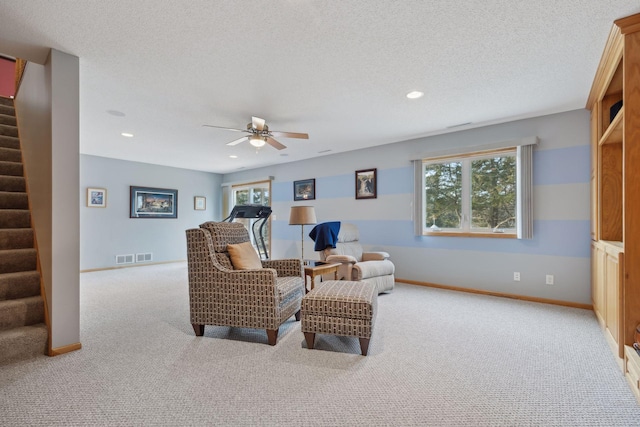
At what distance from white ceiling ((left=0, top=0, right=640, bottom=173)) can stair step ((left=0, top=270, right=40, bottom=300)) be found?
6.06 ft

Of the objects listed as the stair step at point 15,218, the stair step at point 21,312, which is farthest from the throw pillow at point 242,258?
the stair step at point 15,218

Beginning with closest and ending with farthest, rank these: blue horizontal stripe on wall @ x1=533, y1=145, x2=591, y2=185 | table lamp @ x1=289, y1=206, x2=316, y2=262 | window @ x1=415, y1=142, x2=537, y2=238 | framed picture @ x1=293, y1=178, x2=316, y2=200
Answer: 1. blue horizontal stripe on wall @ x1=533, y1=145, x2=591, y2=185
2. window @ x1=415, y1=142, x2=537, y2=238
3. table lamp @ x1=289, y1=206, x2=316, y2=262
4. framed picture @ x1=293, y1=178, x2=316, y2=200

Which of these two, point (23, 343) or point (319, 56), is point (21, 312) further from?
point (319, 56)

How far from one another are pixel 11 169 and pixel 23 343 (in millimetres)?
2255

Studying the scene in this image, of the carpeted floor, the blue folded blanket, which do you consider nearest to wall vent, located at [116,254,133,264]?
the carpeted floor

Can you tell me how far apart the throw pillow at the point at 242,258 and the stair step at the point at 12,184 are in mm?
2506

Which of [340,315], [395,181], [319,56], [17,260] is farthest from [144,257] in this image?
[319,56]

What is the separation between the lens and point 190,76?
9.52 feet

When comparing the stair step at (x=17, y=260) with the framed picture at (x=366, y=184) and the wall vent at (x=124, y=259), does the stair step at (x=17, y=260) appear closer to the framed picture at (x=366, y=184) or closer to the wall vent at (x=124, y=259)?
the wall vent at (x=124, y=259)

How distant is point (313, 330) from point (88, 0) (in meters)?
2.70

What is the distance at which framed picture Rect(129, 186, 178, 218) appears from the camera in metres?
6.91

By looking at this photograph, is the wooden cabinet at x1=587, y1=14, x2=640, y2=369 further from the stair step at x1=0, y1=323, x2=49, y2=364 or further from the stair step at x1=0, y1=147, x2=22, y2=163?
the stair step at x1=0, y1=147, x2=22, y2=163

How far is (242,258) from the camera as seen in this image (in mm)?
2896

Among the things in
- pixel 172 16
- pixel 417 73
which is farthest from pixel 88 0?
pixel 417 73
